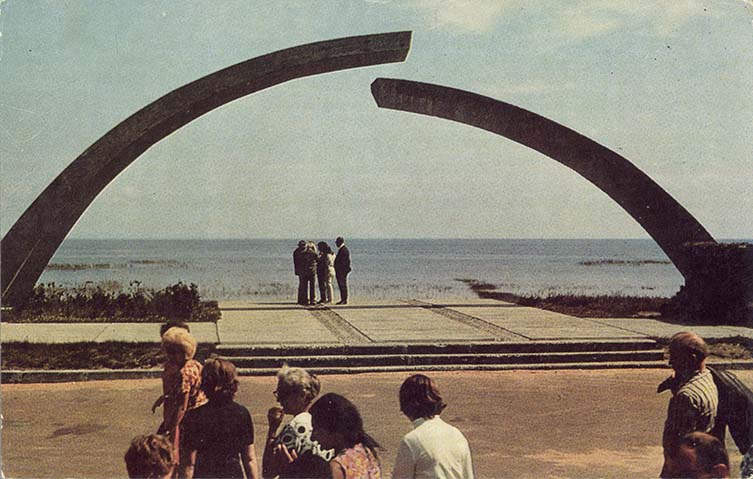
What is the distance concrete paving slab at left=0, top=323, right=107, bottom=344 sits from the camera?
11.0 meters

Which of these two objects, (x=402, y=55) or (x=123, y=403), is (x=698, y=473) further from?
(x=402, y=55)

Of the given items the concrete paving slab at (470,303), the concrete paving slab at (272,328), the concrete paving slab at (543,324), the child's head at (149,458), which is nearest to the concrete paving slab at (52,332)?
the concrete paving slab at (272,328)

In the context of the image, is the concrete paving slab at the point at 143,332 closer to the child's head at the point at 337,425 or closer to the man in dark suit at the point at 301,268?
the man in dark suit at the point at 301,268

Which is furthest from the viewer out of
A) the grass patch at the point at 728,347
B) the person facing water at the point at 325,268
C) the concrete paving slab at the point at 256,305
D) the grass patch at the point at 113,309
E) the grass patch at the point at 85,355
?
the person facing water at the point at 325,268

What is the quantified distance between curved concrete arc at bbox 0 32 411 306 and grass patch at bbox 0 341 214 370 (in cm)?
365

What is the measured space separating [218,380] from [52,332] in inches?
338

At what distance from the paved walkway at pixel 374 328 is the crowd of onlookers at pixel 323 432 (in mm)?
6340

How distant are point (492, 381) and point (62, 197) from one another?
Result: 8.27m

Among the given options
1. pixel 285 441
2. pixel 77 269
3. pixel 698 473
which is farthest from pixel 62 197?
pixel 77 269

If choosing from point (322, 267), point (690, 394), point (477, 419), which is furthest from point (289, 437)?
point (322, 267)

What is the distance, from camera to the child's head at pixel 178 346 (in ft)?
14.8

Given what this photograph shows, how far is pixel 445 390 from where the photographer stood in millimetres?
9039

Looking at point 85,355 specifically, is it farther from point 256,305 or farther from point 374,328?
point 256,305

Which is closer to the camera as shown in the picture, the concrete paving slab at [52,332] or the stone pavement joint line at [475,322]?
the concrete paving slab at [52,332]
